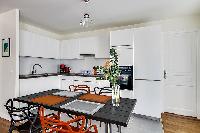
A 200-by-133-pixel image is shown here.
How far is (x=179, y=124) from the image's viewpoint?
10.4ft

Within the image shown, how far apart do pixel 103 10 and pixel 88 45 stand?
1.65 metres

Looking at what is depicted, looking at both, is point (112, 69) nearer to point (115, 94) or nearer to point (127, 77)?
point (115, 94)

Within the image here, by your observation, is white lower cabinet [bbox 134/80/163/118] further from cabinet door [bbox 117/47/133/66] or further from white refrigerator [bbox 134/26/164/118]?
cabinet door [bbox 117/47/133/66]

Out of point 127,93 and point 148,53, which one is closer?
point 148,53

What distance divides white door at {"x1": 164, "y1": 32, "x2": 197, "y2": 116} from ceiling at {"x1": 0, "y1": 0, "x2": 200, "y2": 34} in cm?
65

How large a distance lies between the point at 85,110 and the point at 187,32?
341cm

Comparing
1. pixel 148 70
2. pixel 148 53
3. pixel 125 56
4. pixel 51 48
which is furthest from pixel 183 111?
pixel 51 48

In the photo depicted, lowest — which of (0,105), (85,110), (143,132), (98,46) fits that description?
(143,132)

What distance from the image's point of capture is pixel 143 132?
2811mm

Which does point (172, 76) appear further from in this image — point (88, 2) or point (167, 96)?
point (88, 2)

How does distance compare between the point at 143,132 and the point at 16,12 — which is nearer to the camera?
the point at 143,132

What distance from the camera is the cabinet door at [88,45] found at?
185 inches

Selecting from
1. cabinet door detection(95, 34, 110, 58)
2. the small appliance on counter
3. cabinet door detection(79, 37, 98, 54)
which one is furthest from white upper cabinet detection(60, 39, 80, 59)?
cabinet door detection(95, 34, 110, 58)

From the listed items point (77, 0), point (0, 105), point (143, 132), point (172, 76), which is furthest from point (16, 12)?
point (172, 76)
